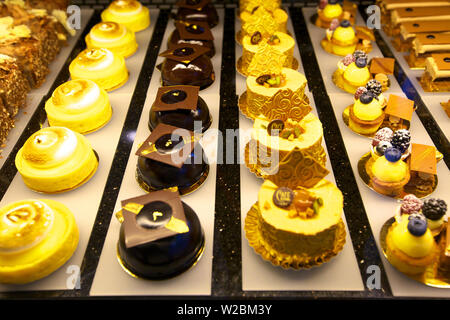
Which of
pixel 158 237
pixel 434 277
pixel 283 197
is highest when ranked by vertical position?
pixel 283 197

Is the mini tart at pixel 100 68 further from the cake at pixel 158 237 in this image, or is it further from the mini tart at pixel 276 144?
the cake at pixel 158 237

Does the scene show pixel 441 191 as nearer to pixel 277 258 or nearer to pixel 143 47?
pixel 277 258

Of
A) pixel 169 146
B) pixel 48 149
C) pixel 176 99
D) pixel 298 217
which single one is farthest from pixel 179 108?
pixel 298 217

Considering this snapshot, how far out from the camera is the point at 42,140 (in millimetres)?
3383

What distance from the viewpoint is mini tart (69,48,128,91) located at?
4336mm

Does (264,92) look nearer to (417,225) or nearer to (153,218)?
(153,218)

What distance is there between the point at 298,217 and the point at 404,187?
1048mm

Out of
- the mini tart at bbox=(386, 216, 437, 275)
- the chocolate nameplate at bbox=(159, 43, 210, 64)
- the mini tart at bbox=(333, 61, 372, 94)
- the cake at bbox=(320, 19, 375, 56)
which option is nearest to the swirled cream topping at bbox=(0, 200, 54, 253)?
the chocolate nameplate at bbox=(159, 43, 210, 64)

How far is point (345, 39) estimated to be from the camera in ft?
15.5

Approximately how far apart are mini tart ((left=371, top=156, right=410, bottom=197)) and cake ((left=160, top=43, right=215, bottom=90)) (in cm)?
189

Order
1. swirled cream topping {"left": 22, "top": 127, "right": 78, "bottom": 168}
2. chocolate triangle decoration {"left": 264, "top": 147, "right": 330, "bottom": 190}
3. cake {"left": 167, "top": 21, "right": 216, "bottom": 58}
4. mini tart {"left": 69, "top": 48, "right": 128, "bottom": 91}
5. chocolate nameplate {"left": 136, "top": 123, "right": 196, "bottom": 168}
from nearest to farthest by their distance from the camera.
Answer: chocolate triangle decoration {"left": 264, "top": 147, "right": 330, "bottom": 190}
chocolate nameplate {"left": 136, "top": 123, "right": 196, "bottom": 168}
swirled cream topping {"left": 22, "top": 127, "right": 78, "bottom": 168}
mini tart {"left": 69, "top": 48, "right": 128, "bottom": 91}
cake {"left": 167, "top": 21, "right": 216, "bottom": 58}

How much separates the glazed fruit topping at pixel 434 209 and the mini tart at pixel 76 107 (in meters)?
2.75

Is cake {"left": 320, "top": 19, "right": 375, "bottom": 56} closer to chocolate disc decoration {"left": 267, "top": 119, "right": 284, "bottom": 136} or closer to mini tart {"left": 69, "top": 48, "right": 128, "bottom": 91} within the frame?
chocolate disc decoration {"left": 267, "top": 119, "right": 284, "bottom": 136}
